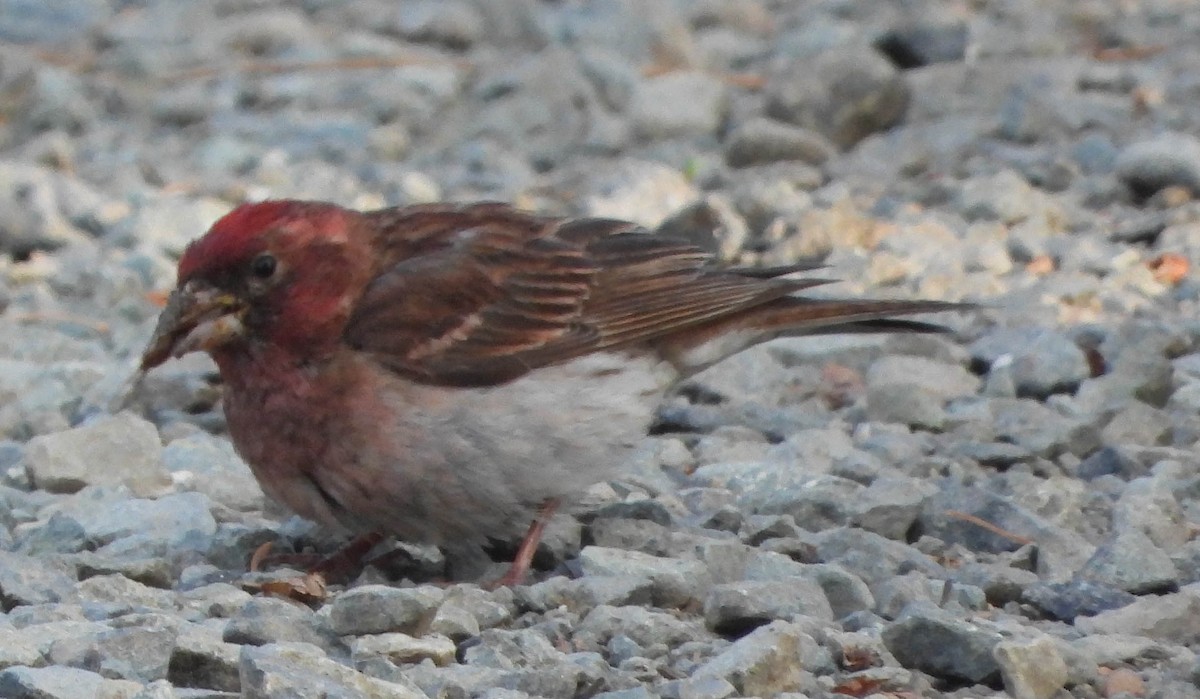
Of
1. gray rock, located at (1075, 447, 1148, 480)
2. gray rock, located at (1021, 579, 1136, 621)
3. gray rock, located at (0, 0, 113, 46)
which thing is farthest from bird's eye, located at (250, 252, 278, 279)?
gray rock, located at (0, 0, 113, 46)

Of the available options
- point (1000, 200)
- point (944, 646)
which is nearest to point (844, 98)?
point (1000, 200)

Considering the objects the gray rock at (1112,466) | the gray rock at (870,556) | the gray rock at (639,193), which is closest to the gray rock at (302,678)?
the gray rock at (870,556)

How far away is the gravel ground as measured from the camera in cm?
423

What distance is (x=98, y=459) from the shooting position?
577 cm

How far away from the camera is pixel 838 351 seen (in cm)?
693

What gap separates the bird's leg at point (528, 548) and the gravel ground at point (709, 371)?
92 millimetres

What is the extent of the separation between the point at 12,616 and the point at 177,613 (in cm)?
33

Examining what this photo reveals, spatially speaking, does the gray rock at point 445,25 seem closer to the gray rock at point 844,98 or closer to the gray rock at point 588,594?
the gray rock at point 844,98

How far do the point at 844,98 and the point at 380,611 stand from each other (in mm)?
5620

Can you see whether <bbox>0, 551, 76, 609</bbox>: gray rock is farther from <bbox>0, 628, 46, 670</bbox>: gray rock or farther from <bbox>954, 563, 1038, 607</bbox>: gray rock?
<bbox>954, 563, 1038, 607</bbox>: gray rock

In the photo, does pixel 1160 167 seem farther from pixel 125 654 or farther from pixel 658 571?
pixel 125 654

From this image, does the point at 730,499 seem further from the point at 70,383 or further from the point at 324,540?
the point at 70,383

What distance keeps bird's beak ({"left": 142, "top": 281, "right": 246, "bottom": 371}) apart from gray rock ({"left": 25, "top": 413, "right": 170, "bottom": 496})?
0.66 meters

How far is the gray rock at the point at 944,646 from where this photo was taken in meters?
4.15
